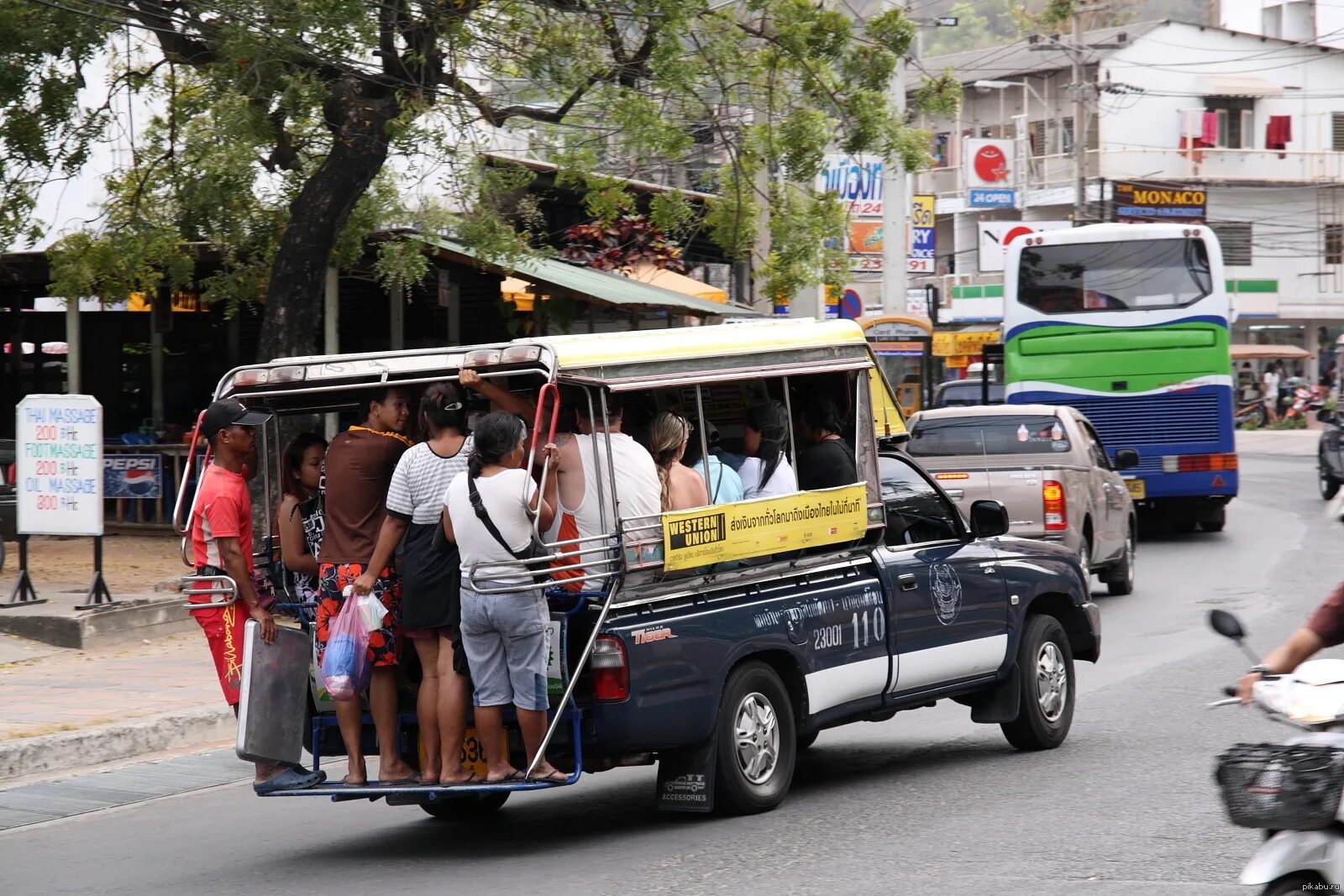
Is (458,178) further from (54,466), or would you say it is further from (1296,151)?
(1296,151)

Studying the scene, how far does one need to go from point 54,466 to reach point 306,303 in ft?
8.59

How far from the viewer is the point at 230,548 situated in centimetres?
756

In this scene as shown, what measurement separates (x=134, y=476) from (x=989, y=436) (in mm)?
10487

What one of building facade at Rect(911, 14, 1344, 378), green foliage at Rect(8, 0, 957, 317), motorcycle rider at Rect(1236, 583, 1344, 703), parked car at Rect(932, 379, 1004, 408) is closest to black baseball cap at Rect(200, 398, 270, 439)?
motorcycle rider at Rect(1236, 583, 1344, 703)

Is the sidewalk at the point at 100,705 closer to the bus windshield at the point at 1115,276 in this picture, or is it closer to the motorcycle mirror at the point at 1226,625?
the motorcycle mirror at the point at 1226,625

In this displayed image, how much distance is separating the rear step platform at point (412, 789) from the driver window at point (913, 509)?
2593 millimetres

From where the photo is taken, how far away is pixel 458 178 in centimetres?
1661

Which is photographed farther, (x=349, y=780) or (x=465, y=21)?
(x=465, y=21)

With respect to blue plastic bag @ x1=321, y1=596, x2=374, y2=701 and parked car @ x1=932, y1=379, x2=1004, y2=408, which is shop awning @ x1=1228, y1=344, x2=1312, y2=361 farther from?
blue plastic bag @ x1=321, y1=596, x2=374, y2=701

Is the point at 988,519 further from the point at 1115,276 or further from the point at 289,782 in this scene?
the point at 1115,276

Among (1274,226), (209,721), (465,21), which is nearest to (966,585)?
(209,721)

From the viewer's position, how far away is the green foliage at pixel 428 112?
576 inches

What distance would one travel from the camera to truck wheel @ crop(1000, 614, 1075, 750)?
909 cm

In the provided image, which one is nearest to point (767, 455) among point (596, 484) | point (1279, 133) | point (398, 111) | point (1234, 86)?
point (596, 484)
